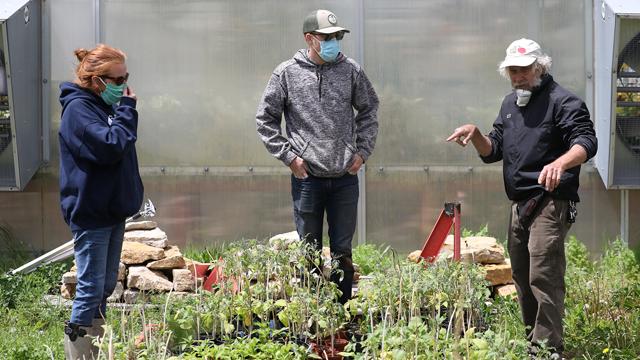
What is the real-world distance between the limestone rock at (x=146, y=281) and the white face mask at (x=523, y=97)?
2.95 meters

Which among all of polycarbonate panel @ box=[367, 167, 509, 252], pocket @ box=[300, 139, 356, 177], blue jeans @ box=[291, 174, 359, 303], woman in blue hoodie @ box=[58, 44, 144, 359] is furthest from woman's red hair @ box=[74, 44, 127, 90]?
polycarbonate panel @ box=[367, 167, 509, 252]

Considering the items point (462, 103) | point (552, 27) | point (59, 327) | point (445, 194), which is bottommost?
point (59, 327)

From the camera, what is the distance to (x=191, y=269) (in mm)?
7230

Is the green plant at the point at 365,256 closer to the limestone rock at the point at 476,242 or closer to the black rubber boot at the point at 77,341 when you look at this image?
the limestone rock at the point at 476,242

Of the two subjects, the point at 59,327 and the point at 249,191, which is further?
the point at 249,191

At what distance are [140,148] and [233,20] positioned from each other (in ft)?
4.43

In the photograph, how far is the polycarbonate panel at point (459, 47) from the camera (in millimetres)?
7895

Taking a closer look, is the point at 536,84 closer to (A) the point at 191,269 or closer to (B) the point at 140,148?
(A) the point at 191,269

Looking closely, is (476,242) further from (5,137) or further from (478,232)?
(5,137)

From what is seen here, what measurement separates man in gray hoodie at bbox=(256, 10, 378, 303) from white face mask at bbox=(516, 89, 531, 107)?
1.14 metres

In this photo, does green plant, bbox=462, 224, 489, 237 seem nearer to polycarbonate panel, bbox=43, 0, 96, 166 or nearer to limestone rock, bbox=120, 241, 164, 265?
limestone rock, bbox=120, 241, 164, 265

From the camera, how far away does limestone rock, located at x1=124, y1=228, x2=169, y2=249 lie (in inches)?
289

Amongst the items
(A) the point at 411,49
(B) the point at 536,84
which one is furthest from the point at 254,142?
(B) the point at 536,84

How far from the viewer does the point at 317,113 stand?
229 inches
